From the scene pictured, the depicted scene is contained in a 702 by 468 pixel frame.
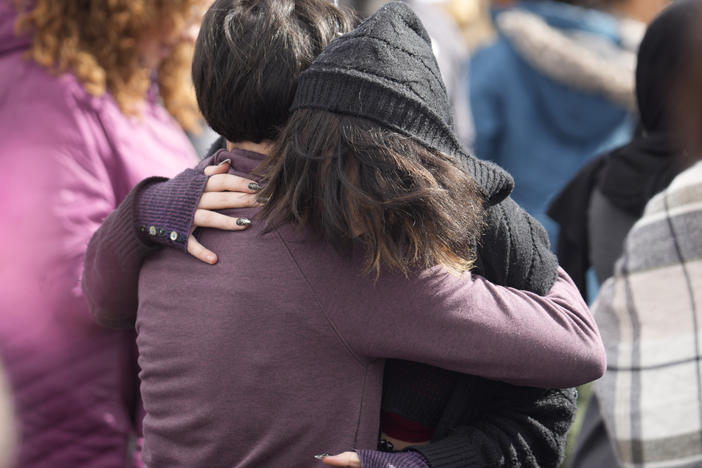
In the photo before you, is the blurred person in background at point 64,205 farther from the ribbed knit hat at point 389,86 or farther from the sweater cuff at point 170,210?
the ribbed knit hat at point 389,86

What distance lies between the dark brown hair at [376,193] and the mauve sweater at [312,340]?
0.19ft

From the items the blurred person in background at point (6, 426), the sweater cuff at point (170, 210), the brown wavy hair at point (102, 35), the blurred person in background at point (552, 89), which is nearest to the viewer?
the sweater cuff at point (170, 210)

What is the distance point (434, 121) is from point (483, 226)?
8.5 inches

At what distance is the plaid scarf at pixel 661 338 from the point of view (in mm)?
1647

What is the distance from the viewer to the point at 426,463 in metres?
1.37

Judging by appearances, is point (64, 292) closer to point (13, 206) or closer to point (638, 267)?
point (13, 206)

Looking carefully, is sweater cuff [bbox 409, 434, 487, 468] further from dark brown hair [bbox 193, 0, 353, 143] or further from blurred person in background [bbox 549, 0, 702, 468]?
dark brown hair [bbox 193, 0, 353, 143]

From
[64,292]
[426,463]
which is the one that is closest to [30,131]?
[64,292]

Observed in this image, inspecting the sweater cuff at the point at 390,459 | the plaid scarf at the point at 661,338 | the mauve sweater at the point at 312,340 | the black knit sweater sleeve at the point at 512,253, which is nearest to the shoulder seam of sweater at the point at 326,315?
the mauve sweater at the point at 312,340

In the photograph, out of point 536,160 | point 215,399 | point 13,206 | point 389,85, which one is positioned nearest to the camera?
point 389,85

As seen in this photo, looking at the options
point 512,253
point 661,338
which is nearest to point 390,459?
point 512,253

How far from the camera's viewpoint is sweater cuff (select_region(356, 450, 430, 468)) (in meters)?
1.31

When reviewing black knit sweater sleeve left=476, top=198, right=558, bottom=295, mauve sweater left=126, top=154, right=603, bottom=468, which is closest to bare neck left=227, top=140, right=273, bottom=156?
mauve sweater left=126, top=154, right=603, bottom=468

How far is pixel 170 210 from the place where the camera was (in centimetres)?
147
